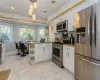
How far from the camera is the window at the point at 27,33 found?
6266 millimetres

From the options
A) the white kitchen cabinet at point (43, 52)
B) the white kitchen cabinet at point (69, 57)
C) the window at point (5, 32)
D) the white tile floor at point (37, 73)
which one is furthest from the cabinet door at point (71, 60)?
the window at point (5, 32)

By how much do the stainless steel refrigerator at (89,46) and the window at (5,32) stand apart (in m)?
5.04

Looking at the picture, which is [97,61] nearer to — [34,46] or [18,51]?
[34,46]

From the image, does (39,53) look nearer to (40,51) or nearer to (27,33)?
(40,51)

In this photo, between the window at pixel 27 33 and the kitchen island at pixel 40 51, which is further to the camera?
the window at pixel 27 33

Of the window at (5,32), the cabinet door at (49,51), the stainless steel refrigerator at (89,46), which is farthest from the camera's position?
the window at (5,32)

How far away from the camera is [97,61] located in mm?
1549

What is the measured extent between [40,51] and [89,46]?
244cm

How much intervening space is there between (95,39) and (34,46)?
8.66 feet

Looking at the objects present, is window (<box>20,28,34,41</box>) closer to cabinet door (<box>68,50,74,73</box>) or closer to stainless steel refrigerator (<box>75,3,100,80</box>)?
cabinet door (<box>68,50,74,73</box>)

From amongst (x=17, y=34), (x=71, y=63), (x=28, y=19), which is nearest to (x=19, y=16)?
(x=28, y=19)

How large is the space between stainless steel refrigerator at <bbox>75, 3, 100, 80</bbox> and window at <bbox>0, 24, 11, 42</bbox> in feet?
16.5

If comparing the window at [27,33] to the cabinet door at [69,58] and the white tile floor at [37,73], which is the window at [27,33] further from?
the cabinet door at [69,58]

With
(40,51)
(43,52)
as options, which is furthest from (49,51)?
(40,51)
